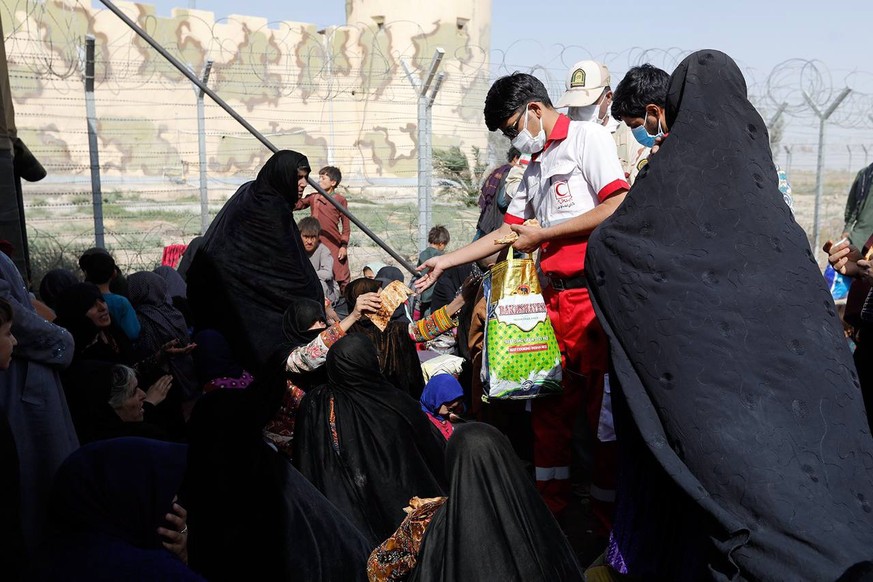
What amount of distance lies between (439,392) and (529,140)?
1.78 m

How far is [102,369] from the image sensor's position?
3756 millimetres

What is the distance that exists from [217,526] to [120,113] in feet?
A: 65.2

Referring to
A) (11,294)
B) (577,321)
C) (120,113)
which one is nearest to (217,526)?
(11,294)

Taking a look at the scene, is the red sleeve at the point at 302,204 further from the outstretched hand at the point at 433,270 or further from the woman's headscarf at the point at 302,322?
the outstretched hand at the point at 433,270

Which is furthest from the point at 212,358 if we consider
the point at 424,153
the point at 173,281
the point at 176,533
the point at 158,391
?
the point at 424,153

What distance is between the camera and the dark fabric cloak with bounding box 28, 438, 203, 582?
7.48 ft

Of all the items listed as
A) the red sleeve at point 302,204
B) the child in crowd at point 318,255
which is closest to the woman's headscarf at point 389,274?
the red sleeve at point 302,204

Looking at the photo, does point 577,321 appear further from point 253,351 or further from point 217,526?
point 253,351

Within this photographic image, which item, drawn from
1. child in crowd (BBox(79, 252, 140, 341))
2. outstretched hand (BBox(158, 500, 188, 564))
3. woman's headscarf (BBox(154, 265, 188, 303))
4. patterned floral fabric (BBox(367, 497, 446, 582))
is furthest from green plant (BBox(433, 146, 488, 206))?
outstretched hand (BBox(158, 500, 188, 564))

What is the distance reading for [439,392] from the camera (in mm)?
5070

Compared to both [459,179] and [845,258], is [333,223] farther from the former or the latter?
[459,179]

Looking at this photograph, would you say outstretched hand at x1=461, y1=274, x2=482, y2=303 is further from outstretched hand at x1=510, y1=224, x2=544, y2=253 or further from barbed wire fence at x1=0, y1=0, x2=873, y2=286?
barbed wire fence at x1=0, y1=0, x2=873, y2=286

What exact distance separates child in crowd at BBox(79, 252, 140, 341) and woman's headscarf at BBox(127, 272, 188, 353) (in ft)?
0.48

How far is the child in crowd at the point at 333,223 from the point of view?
28.0 ft
